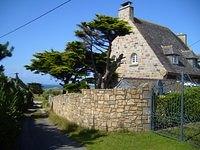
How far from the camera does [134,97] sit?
15656 mm

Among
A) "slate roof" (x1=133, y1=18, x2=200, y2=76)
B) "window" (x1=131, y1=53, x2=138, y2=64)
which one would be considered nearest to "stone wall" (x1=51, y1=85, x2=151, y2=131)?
"slate roof" (x1=133, y1=18, x2=200, y2=76)

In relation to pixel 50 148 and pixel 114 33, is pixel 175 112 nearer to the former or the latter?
pixel 50 148

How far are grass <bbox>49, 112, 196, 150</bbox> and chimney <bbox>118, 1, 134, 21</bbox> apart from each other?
19870 mm

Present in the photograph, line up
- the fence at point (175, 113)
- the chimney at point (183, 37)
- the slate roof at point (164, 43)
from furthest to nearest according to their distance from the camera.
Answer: the chimney at point (183, 37)
the slate roof at point (164, 43)
the fence at point (175, 113)

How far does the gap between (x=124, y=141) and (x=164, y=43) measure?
2417cm

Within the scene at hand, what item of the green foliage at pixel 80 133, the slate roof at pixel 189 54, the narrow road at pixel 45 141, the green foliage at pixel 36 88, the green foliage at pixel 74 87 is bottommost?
the narrow road at pixel 45 141

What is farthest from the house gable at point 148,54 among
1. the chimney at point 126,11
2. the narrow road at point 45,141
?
the narrow road at point 45,141

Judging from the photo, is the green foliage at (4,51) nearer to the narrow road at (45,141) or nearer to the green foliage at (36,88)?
the narrow road at (45,141)

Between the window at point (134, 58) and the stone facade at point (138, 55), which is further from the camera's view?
the window at point (134, 58)

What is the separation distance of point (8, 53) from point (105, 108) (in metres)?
4.94

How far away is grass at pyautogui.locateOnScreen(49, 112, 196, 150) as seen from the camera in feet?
41.7

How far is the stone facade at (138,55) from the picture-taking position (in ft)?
Result: 105

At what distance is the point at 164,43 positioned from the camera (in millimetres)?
36625

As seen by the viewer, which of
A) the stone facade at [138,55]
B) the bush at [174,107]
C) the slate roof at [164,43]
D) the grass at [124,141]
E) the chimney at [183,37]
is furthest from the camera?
the chimney at [183,37]
